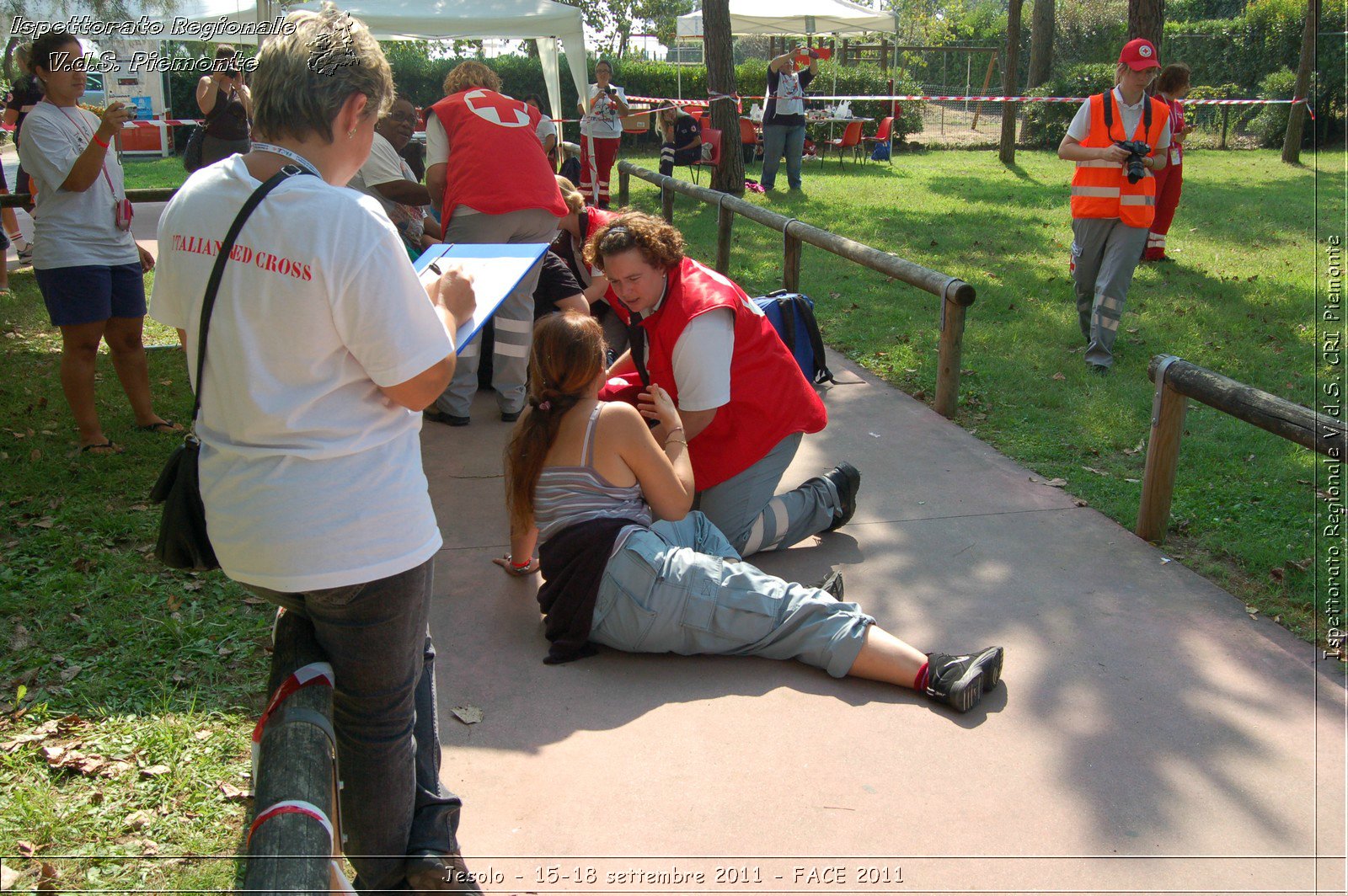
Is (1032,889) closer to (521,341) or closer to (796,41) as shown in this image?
(521,341)

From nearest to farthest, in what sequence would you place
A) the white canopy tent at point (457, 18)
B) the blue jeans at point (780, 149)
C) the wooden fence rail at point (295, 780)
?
the wooden fence rail at point (295, 780) < the white canopy tent at point (457, 18) < the blue jeans at point (780, 149)

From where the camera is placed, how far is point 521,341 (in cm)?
589

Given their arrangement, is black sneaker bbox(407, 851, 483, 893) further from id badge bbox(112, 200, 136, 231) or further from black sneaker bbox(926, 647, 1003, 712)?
id badge bbox(112, 200, 136, 231)

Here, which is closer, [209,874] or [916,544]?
[209,874]

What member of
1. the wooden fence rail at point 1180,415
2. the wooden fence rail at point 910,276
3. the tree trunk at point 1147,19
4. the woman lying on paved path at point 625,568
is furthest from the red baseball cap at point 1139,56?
the woman lying on paved path at point 625,568

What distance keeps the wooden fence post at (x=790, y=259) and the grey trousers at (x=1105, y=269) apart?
1.83 metres

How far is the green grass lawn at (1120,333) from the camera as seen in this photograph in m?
4.60

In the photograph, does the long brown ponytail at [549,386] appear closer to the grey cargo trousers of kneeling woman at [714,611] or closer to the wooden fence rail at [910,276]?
the grey cargo trousers of kneeling woman at [714,611]

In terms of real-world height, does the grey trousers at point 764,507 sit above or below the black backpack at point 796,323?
below

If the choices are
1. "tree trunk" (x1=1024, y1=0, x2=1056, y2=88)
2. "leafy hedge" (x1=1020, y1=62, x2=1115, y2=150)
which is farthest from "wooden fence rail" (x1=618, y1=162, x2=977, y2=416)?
"tree trunk" (x1=1024, y1=0, x2=1056, y2=88)

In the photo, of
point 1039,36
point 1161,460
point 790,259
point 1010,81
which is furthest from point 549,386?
point 1039,36

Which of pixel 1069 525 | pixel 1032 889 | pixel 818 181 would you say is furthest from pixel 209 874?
pixel 818 181

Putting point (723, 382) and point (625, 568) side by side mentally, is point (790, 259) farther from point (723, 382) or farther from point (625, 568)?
point (625, 568)

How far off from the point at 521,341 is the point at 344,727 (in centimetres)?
394
